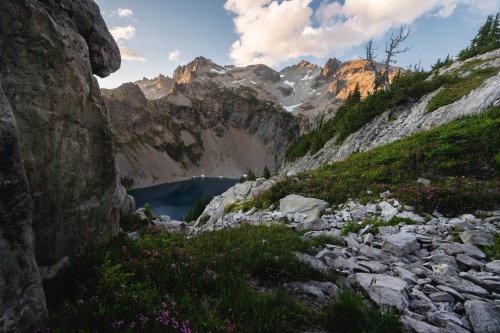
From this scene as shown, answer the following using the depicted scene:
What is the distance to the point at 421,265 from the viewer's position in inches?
253

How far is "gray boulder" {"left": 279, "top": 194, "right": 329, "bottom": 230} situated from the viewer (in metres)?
10.6

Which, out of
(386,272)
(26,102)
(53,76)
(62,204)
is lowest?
(386,272)

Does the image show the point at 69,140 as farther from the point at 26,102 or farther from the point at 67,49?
the point at 67,49

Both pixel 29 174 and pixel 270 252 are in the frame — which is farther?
pixel 270 252

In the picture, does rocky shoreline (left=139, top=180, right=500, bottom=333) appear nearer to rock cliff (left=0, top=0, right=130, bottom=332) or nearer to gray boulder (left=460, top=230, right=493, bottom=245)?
gray boulder (left=460, top=230, right=493, bottom=245)

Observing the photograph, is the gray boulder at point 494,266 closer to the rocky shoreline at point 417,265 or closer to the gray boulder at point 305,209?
the rocky shoreline at point 417,265

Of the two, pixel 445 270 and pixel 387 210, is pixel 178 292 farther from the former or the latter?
pixel 387 210

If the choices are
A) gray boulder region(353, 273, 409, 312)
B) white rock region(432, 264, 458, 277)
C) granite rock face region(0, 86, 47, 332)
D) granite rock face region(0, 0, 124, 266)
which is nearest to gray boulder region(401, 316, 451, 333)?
gray boulder region(353, 273, 409, 312)

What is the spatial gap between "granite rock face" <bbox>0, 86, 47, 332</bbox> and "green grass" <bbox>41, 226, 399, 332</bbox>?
1.19ft

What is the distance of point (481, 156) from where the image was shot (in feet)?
43.0

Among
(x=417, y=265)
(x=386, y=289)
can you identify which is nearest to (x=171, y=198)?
(x=417, y=265)

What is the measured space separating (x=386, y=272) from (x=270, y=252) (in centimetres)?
272

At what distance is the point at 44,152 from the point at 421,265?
863cm

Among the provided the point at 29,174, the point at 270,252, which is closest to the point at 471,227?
the point at 270,252
